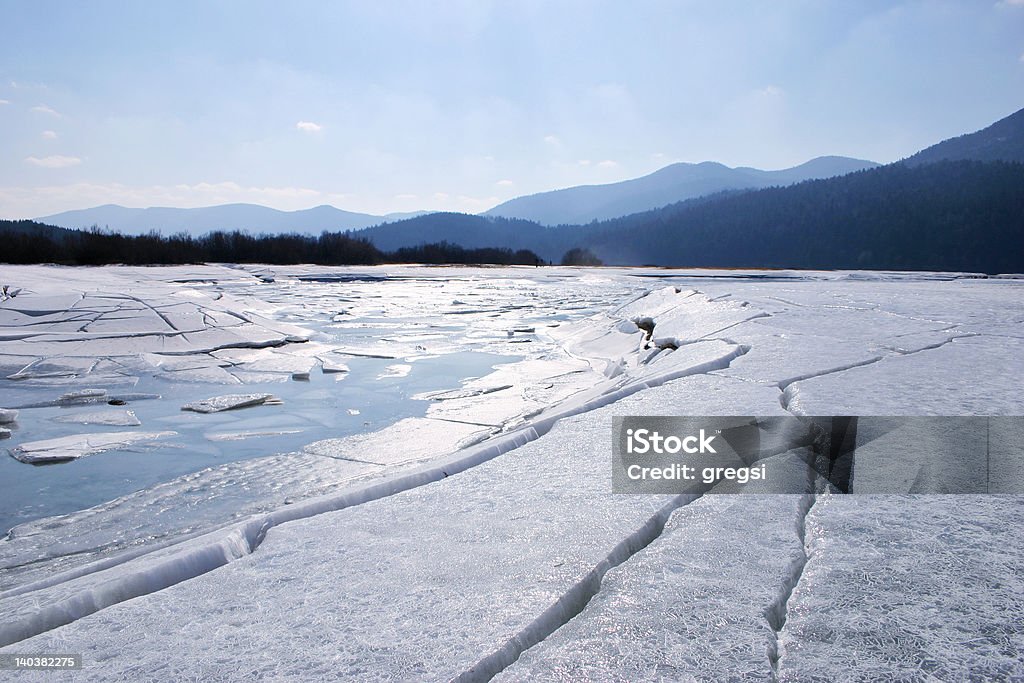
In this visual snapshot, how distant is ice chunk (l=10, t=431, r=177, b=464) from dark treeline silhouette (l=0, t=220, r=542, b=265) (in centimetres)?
1887

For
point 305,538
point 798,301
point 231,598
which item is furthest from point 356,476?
point 798,301

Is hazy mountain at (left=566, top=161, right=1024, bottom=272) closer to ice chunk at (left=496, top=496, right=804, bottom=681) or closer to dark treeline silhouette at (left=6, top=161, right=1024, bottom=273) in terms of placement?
dark treeline silhouette at (left=6, top=161, right=1024, bottom=273)

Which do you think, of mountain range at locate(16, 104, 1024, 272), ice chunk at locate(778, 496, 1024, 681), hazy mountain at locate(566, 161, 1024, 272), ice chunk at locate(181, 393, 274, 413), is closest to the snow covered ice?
ice chunk at locate(778, 496, 1024, 681)

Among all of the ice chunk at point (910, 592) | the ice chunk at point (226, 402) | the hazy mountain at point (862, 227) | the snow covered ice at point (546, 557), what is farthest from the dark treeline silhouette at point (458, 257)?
the hazy mountain at point (862, 227)

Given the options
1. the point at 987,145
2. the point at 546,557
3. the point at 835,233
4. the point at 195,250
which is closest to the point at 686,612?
the point at 546,557

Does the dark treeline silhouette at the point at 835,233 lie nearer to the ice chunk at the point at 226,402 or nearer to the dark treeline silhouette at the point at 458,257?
the dark treeline silhouette at the point at 458,257

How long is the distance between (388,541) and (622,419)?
1037mm

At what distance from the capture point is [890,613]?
0.88 metres

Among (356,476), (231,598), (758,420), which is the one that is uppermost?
(758,420)

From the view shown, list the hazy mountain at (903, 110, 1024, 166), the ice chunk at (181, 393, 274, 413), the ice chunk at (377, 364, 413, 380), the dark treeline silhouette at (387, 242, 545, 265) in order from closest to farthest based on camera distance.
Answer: the ice chunk at (181, 393, 274, 413) < the ice chunk at (377, 364, 413, 380) < the dark treeline silhouette at (387, 242, 545, 265) < the hazy mountain at (903, 110, 1024, 166)

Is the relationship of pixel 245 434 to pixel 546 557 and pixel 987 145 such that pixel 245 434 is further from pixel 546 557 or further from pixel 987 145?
pixel 987 145

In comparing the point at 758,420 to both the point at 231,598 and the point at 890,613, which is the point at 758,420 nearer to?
the point at 890,613

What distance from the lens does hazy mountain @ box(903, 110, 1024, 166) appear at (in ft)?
299

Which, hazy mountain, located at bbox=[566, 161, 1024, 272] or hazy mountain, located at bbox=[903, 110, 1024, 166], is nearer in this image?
hazy mountain, located at bbox=[566, 161, 1024, 272]
